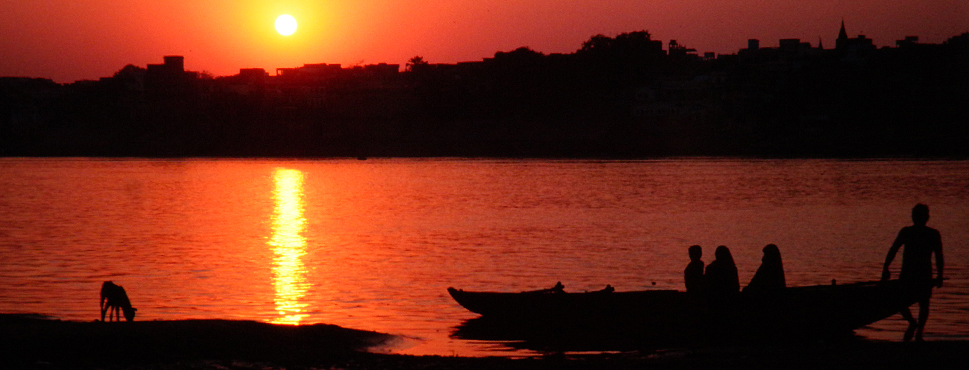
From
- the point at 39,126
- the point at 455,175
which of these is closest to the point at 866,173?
the point at 455,175

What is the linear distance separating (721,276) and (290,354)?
5.86 m

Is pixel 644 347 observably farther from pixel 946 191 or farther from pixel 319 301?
pixel 946 191

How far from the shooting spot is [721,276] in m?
15.6

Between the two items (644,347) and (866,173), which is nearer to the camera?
(644,347)

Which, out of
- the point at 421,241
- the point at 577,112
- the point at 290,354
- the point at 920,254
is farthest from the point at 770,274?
the point at 577,112

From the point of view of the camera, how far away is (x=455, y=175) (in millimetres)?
96062

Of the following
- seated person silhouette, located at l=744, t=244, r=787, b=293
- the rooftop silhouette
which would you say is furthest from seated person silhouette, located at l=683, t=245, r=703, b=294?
the rooftop silhouette

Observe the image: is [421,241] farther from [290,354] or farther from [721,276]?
[290,354]

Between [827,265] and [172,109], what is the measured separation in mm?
143163

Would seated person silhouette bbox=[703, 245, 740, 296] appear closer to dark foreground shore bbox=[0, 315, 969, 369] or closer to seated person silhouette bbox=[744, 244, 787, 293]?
seated person silhouette bbox=[744, 244, 787, 293]

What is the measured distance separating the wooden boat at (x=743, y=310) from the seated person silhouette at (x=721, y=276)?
0.11 metres

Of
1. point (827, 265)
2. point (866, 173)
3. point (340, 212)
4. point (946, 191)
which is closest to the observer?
point (827, 265)

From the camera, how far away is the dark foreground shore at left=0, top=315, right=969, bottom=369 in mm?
12383

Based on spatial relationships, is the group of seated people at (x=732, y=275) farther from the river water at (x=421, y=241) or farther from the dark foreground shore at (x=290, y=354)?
the river water at (x=421, y=241)
